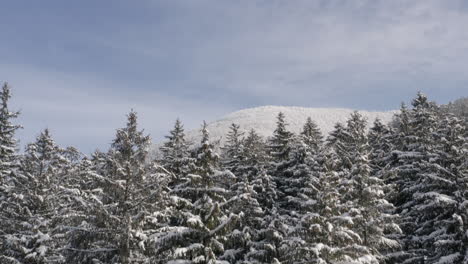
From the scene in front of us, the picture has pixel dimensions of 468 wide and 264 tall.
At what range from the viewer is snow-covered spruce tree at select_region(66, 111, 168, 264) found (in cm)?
1892

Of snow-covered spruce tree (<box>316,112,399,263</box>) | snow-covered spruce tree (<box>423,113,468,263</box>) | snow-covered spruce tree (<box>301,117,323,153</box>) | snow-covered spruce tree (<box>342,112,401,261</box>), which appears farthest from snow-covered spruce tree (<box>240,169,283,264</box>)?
snow-covered spruce tree (<box>423,113,468,263</box>)

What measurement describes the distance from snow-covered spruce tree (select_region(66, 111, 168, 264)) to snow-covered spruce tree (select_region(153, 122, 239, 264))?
0.86 meters

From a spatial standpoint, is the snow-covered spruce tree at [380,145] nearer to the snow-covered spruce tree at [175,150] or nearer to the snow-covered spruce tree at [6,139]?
the snow-covered spruce tree at [175,150]

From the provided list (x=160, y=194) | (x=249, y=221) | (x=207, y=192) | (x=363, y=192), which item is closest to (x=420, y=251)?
(x=363, y=192)

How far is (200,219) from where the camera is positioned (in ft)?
65.5

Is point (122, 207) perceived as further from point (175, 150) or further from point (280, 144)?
point (280, 144)

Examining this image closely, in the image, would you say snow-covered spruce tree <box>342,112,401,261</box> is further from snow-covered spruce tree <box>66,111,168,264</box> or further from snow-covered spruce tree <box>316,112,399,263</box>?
snow-covered spruce tree <box>66,111,168,264</box>

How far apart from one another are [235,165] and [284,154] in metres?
3.79

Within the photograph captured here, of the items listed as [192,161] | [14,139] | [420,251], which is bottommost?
[420,251]

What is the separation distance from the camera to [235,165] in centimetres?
3328

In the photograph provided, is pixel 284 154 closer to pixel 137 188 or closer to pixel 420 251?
pixel 420 251

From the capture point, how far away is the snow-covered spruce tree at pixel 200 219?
64.0ft

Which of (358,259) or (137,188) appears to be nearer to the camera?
(137,188)

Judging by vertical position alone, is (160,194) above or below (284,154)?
below
